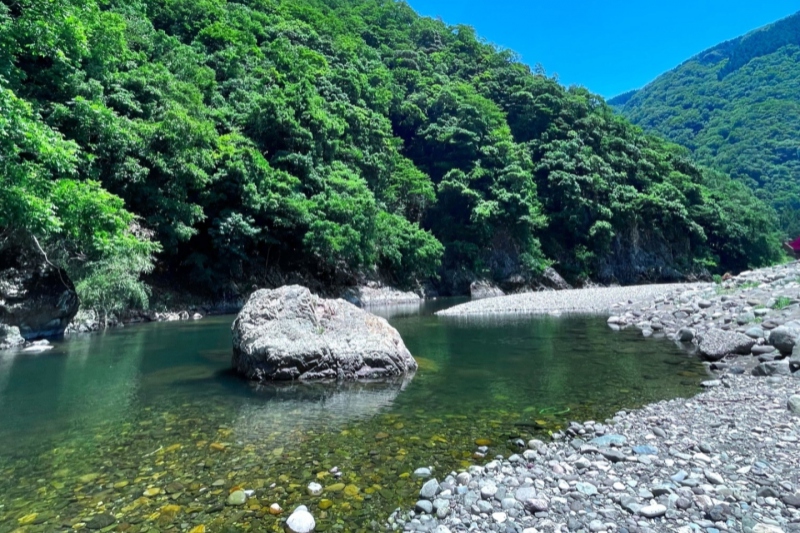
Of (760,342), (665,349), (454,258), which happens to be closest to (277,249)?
(454,258)

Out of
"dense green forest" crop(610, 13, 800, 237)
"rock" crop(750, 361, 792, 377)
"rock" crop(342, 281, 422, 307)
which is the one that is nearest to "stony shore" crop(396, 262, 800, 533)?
"rock" crop(750, 361, 792, 377)

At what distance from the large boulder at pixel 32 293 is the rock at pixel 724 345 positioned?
19.5 meters

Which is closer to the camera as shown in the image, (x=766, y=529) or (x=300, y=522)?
(x=766, y=529)

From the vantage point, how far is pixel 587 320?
19.5 meters

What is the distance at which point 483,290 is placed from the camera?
44.4m

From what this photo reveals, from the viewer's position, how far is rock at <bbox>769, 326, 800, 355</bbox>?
8875 millimetres

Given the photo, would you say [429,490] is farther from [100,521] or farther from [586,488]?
[100,521]

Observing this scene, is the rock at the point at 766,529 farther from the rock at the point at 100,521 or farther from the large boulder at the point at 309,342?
the large boulder at the point at 309,342

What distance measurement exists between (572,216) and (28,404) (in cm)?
5104

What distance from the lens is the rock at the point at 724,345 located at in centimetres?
988

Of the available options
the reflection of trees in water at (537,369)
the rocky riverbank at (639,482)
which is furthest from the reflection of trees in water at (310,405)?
the rocky riverbank at (639,482)

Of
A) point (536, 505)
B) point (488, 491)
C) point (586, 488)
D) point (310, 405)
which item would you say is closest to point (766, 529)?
point (586, 488)

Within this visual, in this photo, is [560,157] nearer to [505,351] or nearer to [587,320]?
[587,320]

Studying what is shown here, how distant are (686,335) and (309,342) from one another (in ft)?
35.0
